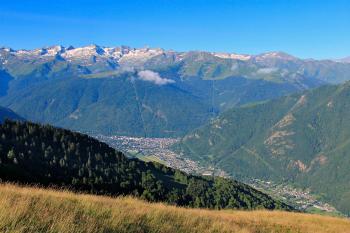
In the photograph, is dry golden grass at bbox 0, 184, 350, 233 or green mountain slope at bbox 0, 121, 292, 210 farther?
green mountain slope at bbox 0, 121, 292, 210

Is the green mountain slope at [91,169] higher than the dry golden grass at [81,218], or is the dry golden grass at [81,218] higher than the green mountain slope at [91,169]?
the dry golden grass at [81,218]

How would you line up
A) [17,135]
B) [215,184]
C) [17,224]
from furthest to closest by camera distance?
[215,184]
[17,135]
[17,224]

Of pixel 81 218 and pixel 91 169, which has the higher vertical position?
pixel 81 218

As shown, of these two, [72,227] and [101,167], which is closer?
[72,227]

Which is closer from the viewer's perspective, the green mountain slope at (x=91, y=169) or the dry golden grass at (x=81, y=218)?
the dry golden grass at (x=81, y=218)

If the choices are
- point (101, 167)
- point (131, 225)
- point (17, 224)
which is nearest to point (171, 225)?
point (131, 225)

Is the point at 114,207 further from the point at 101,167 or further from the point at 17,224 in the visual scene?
the point at 101,167

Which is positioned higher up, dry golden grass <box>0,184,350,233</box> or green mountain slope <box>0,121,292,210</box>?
dry golden grass <box>0,184,350,233</box>

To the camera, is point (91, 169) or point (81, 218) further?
point (91, 169)
